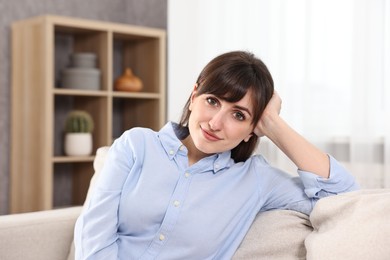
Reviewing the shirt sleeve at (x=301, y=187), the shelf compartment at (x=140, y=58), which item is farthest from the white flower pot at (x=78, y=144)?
the shirt sleeve at (x=301, y=187)

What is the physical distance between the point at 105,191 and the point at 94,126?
216cm

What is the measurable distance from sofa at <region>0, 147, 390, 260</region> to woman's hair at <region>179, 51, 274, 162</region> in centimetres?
28

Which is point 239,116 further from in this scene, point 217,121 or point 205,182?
point 205,182

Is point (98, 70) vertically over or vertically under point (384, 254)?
over

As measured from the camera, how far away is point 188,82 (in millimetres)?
3666

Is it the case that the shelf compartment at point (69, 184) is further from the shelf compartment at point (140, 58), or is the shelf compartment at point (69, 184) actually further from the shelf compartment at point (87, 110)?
the shelf compartment at point (140, 58)

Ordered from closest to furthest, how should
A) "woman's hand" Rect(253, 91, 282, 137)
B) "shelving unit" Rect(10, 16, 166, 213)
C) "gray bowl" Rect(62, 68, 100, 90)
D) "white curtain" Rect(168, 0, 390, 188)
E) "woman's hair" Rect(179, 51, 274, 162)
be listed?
"woman's hair" Rect(179, 51, 274, 162)
"woman's hand" Rect(253, 91, 282, 137)
"white curtain" Rect(168, 0, 390, 188)
"shelving unit" Rect(10, 16, 166, 213)
"gray bowl" Rect(62, 68, 100, 90)

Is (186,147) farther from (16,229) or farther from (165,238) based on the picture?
(16,229)

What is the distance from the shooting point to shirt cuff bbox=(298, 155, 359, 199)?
62.8 inches

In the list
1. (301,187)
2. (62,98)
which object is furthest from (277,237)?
(62,98)

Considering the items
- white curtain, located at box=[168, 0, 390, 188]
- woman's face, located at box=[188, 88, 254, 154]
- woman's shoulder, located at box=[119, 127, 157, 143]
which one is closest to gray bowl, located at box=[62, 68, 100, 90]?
white curtain, located at box=[168, 0, 390, 188]

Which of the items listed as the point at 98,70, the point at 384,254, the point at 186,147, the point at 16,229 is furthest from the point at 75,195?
the point at 384,254

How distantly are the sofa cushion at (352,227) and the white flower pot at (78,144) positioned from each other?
2.23 metres

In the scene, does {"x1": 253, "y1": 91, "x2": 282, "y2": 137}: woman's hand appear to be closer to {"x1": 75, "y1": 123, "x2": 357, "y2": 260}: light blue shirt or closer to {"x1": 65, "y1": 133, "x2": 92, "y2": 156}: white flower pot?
{"x1": 75, "y1": 123, "x2": 357, "y2": 260}: light blue shirt
